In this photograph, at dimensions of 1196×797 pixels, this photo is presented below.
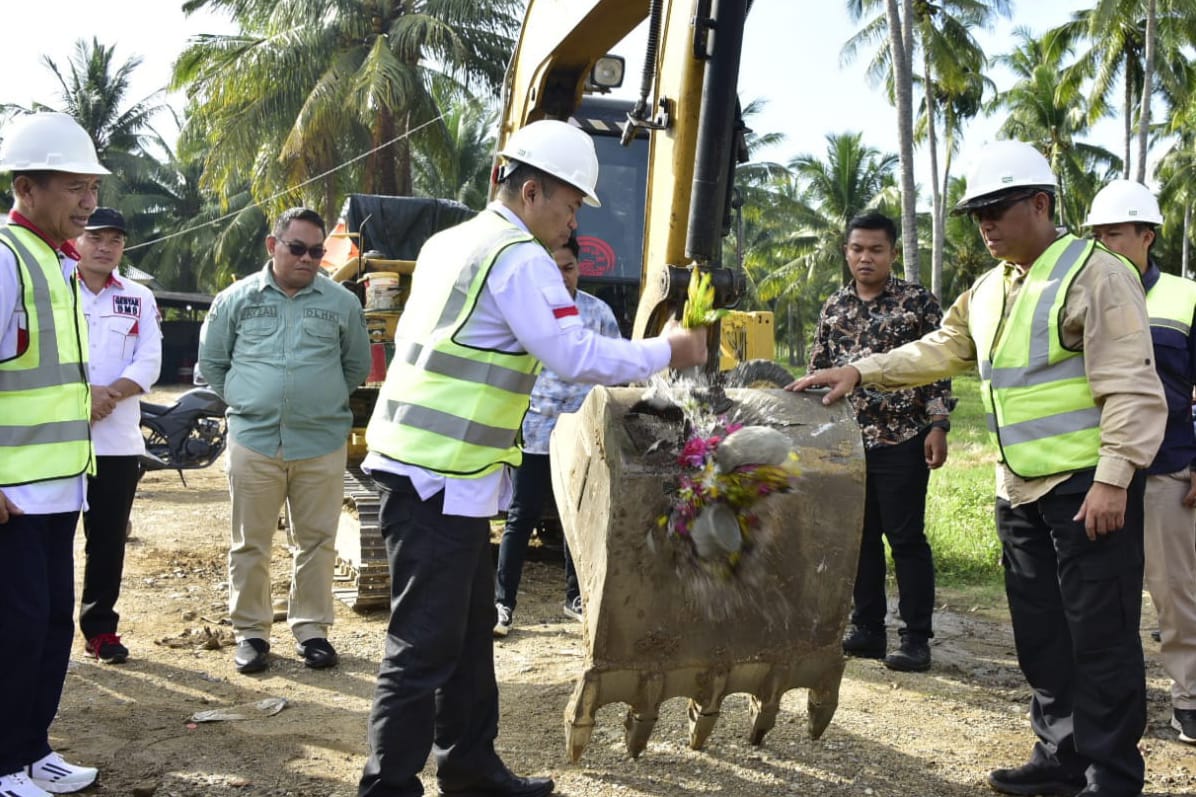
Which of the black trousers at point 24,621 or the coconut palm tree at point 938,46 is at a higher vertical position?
the coconut palm tree at point 938,46

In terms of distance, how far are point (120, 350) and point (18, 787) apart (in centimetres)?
235

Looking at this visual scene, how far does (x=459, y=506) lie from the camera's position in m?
3.21

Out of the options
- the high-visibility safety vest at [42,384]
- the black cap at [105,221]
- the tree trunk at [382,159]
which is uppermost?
the tree trunk at [382,159]

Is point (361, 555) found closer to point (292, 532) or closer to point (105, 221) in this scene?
point (292, 532)

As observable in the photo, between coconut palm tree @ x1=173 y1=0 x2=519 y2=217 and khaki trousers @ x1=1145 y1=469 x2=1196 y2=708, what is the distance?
62.8 ft

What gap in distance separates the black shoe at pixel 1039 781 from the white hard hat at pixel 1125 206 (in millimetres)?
2249

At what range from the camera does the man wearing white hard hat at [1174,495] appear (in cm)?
427

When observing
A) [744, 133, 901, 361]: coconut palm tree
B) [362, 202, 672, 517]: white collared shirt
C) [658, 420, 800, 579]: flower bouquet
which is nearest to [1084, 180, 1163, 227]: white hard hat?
[658, 420, 800, 579]: flower bouquet

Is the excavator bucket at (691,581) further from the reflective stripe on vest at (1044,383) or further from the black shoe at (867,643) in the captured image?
the black shoe at (867,643)

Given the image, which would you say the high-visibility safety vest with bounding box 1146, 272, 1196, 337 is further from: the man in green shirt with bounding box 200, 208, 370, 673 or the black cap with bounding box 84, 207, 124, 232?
the black cap with bounding box 84, 207, 124, 232

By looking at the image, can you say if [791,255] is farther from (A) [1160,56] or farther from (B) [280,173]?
(B) [280,173]

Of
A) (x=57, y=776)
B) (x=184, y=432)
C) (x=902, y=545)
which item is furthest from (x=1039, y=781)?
(x=184, y=432)

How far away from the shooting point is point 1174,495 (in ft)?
14.4

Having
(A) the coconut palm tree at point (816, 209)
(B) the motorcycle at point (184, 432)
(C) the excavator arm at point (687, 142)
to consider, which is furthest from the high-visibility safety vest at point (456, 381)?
(A) the coconut palm tree at point (816, 209)
